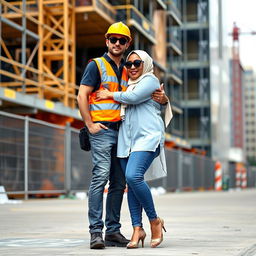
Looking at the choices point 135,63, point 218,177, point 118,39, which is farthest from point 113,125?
point 218,177

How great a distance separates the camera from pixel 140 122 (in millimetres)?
5668

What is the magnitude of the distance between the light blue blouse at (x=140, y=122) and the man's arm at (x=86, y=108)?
0.67ft

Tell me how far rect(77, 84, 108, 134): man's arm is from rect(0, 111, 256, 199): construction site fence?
9598mm

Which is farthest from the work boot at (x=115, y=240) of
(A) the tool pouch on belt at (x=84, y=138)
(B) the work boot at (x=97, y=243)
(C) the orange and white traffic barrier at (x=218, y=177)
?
(C) the orange and white traffic barrier at (x=218, y=177)

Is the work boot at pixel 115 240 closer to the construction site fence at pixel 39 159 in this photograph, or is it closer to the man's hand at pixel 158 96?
the man's hand at pixel 158 96

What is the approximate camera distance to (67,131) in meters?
19.7

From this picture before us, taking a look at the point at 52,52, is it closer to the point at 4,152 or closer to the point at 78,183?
the point at 78,183

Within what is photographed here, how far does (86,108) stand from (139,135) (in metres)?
0.50

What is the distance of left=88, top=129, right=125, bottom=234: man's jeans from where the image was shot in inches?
222

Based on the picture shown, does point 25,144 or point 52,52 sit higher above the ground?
point 52,52

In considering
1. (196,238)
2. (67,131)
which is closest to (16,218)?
(196,238)

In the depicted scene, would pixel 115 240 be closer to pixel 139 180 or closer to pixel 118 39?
pixel 139 180

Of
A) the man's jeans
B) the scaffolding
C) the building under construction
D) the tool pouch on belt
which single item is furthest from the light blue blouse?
the scaffolding

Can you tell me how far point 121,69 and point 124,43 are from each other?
9.0 inches
